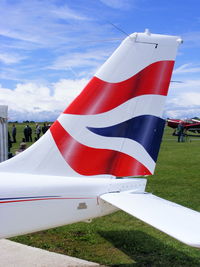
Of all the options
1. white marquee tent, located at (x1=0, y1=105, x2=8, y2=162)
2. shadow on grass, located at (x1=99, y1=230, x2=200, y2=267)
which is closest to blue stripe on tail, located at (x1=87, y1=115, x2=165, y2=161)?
shadow on grass, located at (x1=99, y1=230, x2=200, y2=267)

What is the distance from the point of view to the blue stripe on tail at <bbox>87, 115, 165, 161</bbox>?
11.7ft

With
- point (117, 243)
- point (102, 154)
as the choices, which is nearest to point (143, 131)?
point (102, 154)

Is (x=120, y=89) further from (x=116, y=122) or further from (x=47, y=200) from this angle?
(x=47, y=200)

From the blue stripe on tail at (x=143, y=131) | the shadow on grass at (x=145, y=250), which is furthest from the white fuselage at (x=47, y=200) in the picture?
the shadow on grass at (x=145, y=250)

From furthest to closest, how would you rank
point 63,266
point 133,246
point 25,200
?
point 133,246, point 63,266, point 25,200

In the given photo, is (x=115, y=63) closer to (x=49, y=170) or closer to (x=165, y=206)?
(x=49, y=170)

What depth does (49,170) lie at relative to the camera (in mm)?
3230

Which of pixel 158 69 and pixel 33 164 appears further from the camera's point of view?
pixel 158 69

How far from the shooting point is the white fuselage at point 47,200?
2.84 metres

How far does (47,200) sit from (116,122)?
1145 millimetres

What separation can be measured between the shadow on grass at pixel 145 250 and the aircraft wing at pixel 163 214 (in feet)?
4.25

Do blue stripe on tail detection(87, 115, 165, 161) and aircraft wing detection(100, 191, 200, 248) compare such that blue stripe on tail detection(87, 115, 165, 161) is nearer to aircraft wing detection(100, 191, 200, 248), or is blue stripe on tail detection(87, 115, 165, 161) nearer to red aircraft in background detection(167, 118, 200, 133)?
aircraft wing detection(100, 191, 200, 248)

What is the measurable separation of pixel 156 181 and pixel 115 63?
21.7 ft

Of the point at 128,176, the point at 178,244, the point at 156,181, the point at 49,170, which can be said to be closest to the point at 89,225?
the point at 178,244
